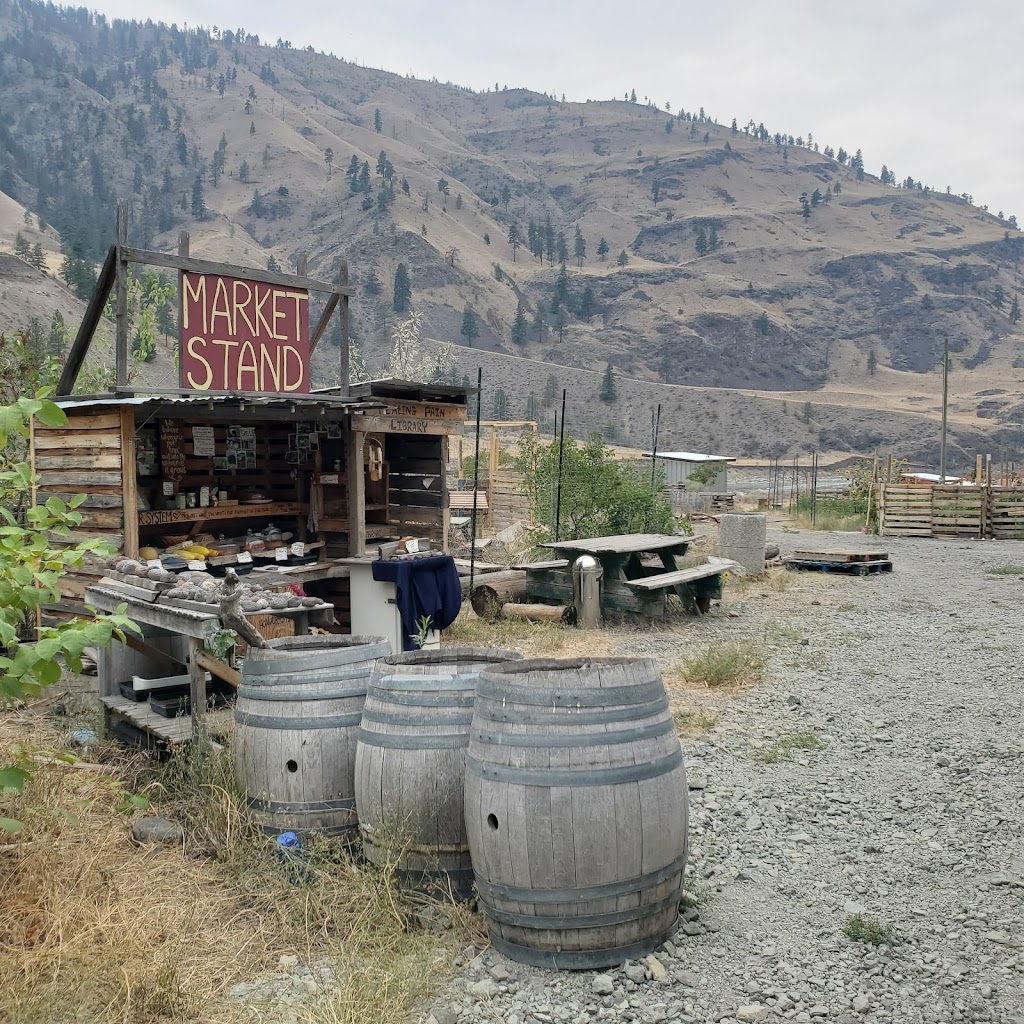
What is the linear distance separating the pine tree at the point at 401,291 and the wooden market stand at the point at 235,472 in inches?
3171

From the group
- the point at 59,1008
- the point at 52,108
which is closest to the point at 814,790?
the point at 59,1008

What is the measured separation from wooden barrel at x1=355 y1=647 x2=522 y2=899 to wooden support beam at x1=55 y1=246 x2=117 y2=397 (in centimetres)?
485

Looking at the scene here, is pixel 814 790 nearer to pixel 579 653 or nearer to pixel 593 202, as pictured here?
pixel 579 653

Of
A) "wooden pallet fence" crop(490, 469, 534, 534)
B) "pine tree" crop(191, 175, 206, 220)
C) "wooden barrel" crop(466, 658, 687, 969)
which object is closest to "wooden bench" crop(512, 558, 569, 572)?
"wooden barrel" crop(466, 658, 687, 969)

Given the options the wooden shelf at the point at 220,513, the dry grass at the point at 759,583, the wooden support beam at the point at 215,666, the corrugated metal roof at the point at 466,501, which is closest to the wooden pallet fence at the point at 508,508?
the corrugated metal roof at the point at 466,501

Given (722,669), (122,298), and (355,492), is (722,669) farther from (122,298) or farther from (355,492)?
(122,298)

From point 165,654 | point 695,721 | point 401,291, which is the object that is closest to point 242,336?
point 165,654

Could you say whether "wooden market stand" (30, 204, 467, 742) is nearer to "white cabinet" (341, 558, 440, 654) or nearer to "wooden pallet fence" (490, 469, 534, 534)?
"white cabinet" (341, 558, 440, 654)

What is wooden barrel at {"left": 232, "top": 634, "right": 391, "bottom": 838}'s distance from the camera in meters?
3.99

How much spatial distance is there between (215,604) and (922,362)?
104888 mm

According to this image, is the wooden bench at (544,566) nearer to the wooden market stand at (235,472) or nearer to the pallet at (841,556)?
the wooden market stand at (235,472)

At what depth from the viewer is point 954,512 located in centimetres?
2366

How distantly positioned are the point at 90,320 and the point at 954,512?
2138 centimetres

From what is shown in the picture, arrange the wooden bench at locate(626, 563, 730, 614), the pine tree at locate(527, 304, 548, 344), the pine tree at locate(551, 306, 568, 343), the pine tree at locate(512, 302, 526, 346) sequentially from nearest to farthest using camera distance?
the wooden bench at locate(626, 563, 730, 614) < the pine tree at locate(512, 302, 526, 346) < the pine tree at locate(527, 304, 548, 344) < the pine tree at locate(551, 306, 568, 343)
